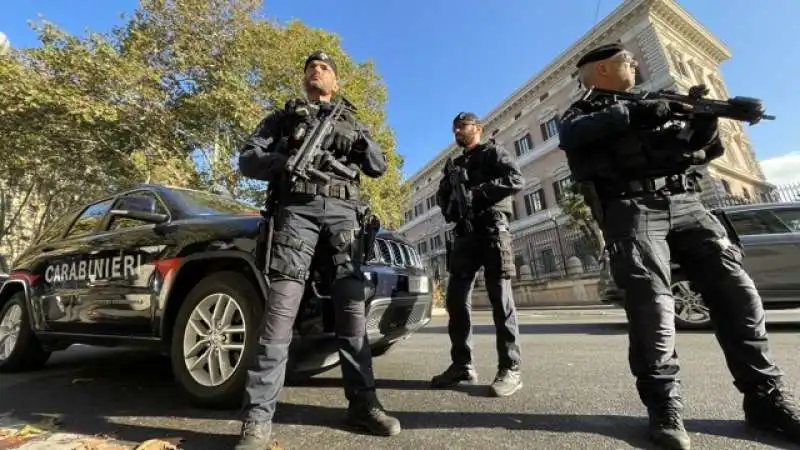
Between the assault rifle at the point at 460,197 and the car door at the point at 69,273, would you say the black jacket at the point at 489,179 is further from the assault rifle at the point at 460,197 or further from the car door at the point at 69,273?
the car door at the point at 69,273

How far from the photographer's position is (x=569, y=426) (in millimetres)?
1793

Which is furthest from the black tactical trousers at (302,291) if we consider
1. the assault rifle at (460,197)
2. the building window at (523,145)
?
the building window at (523,145)

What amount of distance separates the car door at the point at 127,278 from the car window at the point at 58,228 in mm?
1122

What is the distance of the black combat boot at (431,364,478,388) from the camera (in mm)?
2625

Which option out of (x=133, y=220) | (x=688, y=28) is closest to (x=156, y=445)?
(x=133, y=220)

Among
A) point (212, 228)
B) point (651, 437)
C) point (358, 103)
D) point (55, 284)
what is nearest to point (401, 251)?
point (212, 228)

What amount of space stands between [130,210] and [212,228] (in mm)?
759

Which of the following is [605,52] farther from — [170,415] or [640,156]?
[170,415]

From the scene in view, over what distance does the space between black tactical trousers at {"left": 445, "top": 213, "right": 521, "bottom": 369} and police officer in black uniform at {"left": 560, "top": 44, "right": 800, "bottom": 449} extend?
2.70ft

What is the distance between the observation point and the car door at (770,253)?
5.14 metres

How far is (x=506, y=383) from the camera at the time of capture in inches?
94.7

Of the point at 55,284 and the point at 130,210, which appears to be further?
the point at 55,284

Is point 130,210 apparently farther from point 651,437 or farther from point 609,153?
point 651,437

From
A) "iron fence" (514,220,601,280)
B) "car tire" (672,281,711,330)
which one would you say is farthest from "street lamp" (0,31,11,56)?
"iron fence" (514,220,601,280)
